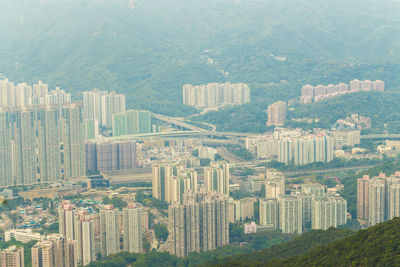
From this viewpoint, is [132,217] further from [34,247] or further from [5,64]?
[5,64]

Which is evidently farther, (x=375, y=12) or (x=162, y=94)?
(x=375, y=12)

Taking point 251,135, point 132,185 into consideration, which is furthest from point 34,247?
point 251,135

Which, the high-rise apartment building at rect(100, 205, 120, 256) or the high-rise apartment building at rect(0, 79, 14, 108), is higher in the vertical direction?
the high-rise apartment building at rect(0, 79, 14, 108)

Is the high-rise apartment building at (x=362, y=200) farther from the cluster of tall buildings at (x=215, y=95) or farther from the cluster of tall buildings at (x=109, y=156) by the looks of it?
the cluster of tall buildings at (x=215, y=95)

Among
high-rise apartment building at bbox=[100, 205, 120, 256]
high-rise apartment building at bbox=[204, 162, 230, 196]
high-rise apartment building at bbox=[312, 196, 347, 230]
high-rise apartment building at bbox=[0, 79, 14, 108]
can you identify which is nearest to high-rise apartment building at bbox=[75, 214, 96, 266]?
high-rise apartment building at bbox=[100, 205, 120, 256]

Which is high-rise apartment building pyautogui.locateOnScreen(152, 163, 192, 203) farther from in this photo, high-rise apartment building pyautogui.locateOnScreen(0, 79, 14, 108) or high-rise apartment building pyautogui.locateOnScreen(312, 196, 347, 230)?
high-rise apartment building pyautogui.locateOnScreen(0, 79, 14, 108)
